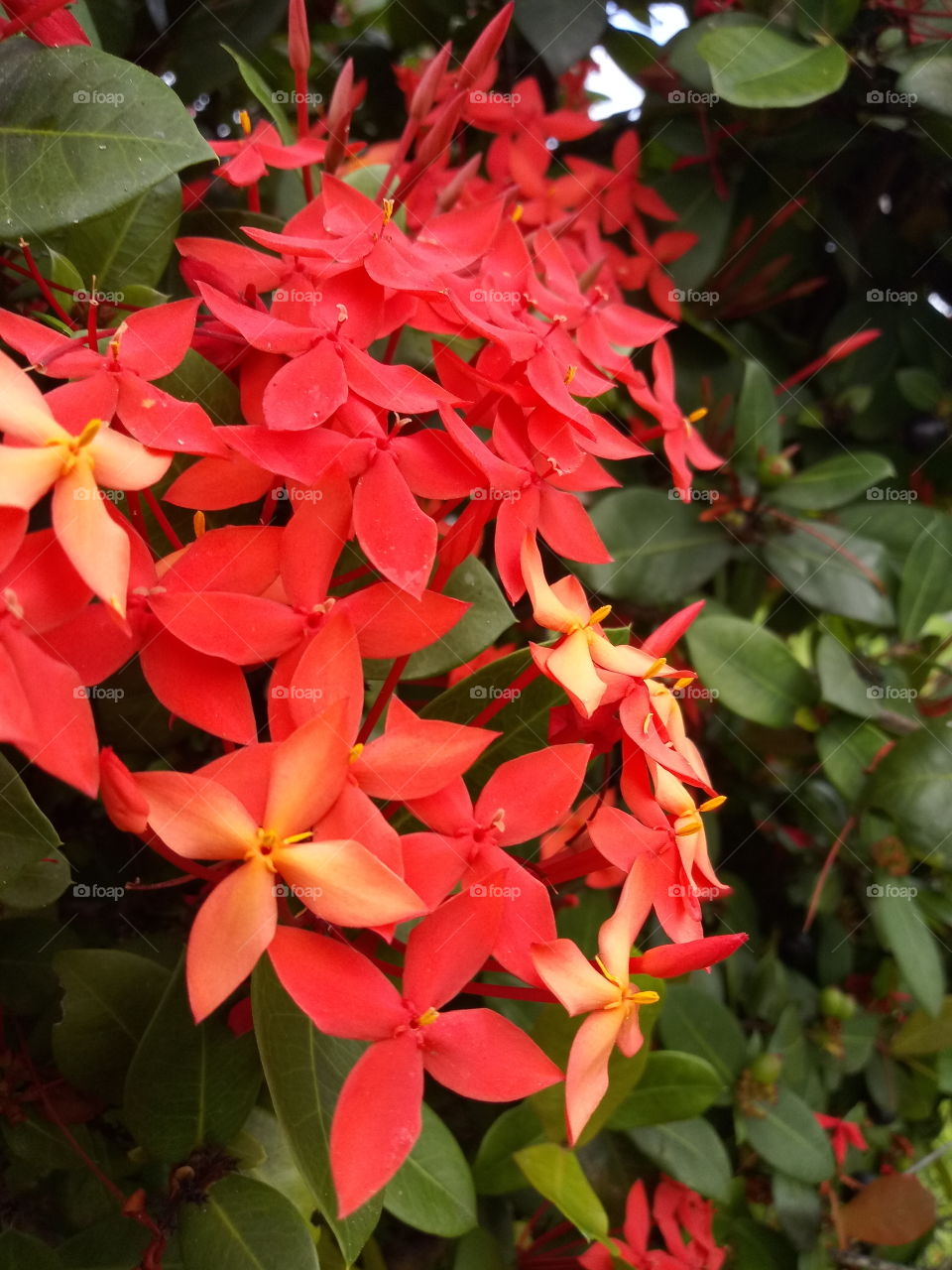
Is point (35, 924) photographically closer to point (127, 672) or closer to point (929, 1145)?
point (127, 672)

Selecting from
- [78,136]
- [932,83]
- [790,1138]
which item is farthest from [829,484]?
[78,136]

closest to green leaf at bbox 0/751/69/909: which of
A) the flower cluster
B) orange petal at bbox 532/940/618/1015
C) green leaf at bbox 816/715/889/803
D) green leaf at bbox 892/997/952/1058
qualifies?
the flower cluster

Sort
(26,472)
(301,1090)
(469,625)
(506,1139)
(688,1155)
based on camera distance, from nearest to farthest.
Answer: (26,472)
(301,1090)
(469,625)
(506,1139)
(688,1155)

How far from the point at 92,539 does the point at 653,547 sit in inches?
24.1

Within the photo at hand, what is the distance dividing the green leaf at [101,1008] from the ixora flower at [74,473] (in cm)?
26

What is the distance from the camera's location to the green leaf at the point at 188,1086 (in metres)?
0.51

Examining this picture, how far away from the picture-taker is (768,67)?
0.80 metres

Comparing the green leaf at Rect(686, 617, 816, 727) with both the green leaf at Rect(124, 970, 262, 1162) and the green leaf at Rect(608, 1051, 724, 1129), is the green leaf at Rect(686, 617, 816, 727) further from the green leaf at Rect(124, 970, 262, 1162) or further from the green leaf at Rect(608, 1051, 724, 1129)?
the green leaf at Rect(124, 970, 262, 1162)

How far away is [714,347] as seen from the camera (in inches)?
40.2

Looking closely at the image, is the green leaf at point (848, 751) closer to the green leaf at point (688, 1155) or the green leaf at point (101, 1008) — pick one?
the green leaf at point (688, 1155)

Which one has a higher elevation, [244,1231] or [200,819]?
[200,819]

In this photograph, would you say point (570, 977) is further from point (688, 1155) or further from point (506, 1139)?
point (688, 1155)

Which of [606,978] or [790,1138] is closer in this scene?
[606,978]

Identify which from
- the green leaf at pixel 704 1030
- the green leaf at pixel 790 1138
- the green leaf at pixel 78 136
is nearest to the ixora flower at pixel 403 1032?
the green leaf at pixel 78 136
